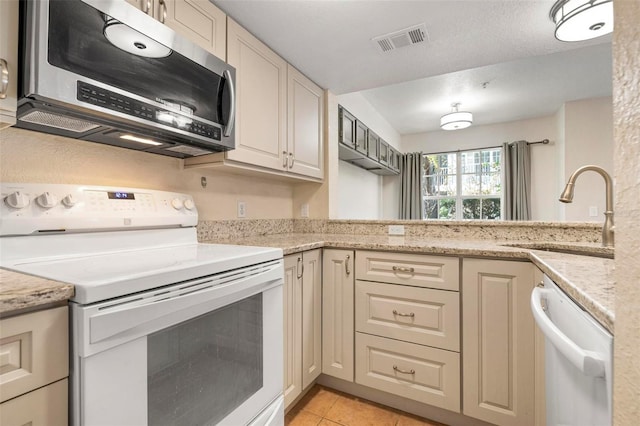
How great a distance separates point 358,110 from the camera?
12.1 ft

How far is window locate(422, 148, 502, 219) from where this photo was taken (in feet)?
17.0

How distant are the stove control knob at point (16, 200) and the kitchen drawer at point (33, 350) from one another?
575 mm

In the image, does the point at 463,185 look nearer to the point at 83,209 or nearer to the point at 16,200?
the point at 83,209

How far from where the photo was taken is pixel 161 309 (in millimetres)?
761

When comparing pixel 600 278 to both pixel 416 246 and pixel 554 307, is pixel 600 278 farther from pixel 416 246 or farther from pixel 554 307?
pixel 416 246

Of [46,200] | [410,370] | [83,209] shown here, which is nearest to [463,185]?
[410,370]

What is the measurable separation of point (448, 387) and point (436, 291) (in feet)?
1.62

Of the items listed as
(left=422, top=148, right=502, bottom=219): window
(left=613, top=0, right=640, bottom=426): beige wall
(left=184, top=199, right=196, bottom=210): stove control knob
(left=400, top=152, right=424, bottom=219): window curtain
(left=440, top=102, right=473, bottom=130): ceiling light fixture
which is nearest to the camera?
(left=613, top=0, right=640, bottom=426): beige wall

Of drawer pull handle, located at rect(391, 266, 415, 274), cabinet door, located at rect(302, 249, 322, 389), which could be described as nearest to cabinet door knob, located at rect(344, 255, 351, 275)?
cabinet door, located at rect(302, 249, 322, 389)

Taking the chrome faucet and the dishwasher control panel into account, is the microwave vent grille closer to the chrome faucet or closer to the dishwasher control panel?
the dishwasher control panel

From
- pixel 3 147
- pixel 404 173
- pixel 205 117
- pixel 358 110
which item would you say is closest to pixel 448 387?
pixel 205 117

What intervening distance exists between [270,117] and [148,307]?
1.41m

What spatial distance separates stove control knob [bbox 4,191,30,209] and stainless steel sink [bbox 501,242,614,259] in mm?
2192

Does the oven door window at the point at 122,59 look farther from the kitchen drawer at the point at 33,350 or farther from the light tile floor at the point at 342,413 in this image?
the light tile floor at the point at 342,413
